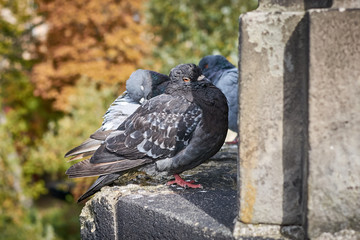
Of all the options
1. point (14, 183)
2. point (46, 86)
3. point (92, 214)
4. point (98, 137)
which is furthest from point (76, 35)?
point (92, 214)

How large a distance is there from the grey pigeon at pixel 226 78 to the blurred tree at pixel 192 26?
1.80 meters

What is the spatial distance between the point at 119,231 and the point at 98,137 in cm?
76

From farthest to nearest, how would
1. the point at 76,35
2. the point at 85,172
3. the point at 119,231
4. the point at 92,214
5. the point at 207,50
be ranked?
the point at 76,35
the point at 207,50
the point at 85,172
the point at 92,214
the point at 119,231

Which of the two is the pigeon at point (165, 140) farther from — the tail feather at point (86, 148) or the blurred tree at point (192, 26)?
the blurred tree at point (192, 26)

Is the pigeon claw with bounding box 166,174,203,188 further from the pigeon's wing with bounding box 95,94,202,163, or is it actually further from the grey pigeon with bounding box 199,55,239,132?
the grey pigeon with bounding box 199,55,239,132

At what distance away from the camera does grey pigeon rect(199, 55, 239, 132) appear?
4.09 metres

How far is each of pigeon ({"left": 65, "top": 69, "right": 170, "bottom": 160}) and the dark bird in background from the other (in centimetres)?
94

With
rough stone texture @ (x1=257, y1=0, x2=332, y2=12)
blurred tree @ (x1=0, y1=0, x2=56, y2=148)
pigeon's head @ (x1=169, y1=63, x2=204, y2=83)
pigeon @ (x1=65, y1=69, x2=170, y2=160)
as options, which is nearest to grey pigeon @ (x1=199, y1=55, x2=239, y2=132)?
pigeon @ (x1=65, y1=69, x2=170, y2=160)

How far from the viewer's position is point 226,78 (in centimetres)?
419

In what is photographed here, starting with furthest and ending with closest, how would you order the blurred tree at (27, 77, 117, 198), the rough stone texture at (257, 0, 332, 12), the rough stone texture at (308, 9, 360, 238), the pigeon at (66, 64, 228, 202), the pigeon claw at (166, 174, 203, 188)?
the blurred tree at (27, 77, 117, 198) < the pigeon at (66, 64, 228, 202) < the pigeon claw at (166, 174, 203, 188) < the rough stone texture at (257, 0, 332, 12) < the rough stone texture at (308, 9, 360, 238)

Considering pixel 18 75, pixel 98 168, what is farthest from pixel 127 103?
pixel 18 75

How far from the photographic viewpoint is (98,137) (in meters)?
2.62

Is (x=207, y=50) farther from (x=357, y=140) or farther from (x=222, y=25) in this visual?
(x=357, y=140)

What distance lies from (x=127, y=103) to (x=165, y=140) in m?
0.68
